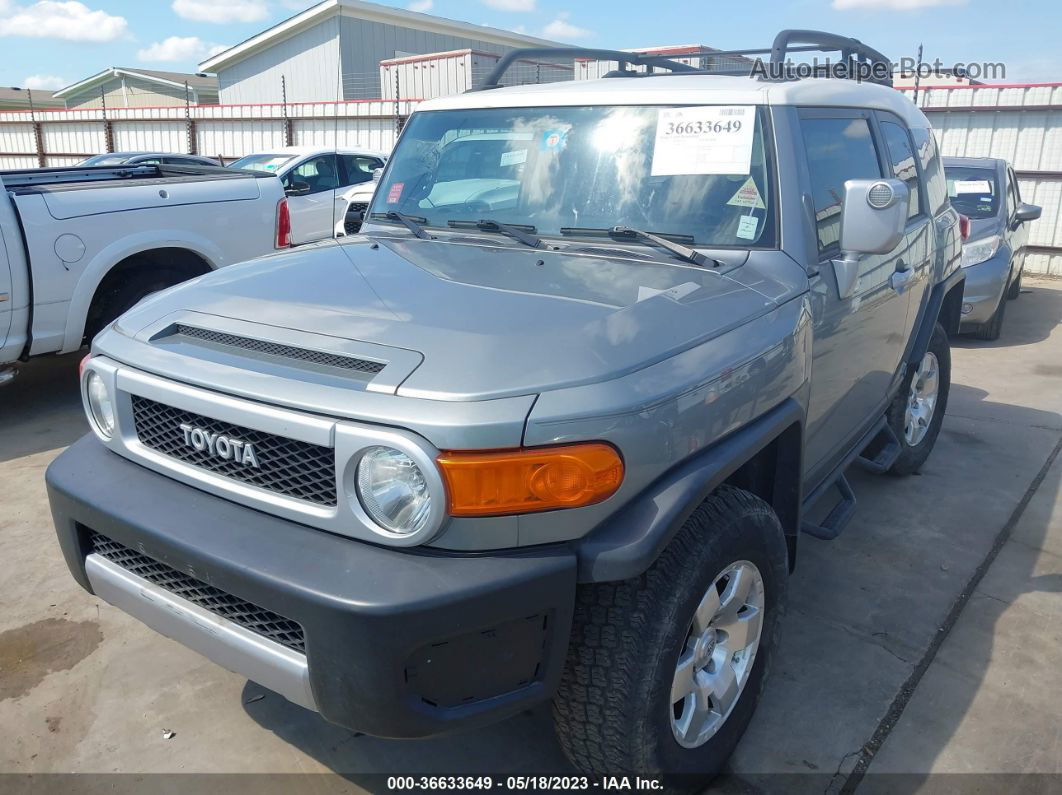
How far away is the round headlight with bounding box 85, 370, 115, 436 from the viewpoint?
2475 millimetres

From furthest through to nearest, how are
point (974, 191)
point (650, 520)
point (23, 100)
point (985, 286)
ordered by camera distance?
point (23, 100) → point (974, 191) → point (985, 286) → point (650, 520)

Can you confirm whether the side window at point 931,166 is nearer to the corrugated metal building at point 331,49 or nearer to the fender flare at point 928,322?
the fender flare at point 928,322

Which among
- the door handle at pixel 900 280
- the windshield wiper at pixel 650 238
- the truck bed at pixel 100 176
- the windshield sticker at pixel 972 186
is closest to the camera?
the windshield wiper at pixel 650 238

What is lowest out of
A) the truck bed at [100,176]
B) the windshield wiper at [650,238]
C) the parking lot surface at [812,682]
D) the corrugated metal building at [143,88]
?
the parking lot surface at [812,682]

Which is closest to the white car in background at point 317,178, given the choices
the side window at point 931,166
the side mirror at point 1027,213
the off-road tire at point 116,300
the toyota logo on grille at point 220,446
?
the off-road tire at point 116,300

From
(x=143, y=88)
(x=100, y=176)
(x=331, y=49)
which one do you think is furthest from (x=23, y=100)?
(x=100, y=176)

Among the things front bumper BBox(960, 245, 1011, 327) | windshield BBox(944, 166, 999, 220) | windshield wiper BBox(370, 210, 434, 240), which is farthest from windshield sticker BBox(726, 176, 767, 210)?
windshield BBox(944, 166, 999, 220)

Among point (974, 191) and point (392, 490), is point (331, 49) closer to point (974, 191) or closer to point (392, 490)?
point (974, 191)

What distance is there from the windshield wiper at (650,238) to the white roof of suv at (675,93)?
0.51 m

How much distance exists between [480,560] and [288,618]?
434mm

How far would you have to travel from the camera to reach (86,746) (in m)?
2.68

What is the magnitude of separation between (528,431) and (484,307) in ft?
1.78

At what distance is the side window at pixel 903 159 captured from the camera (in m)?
3.94

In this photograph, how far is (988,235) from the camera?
322 inches
